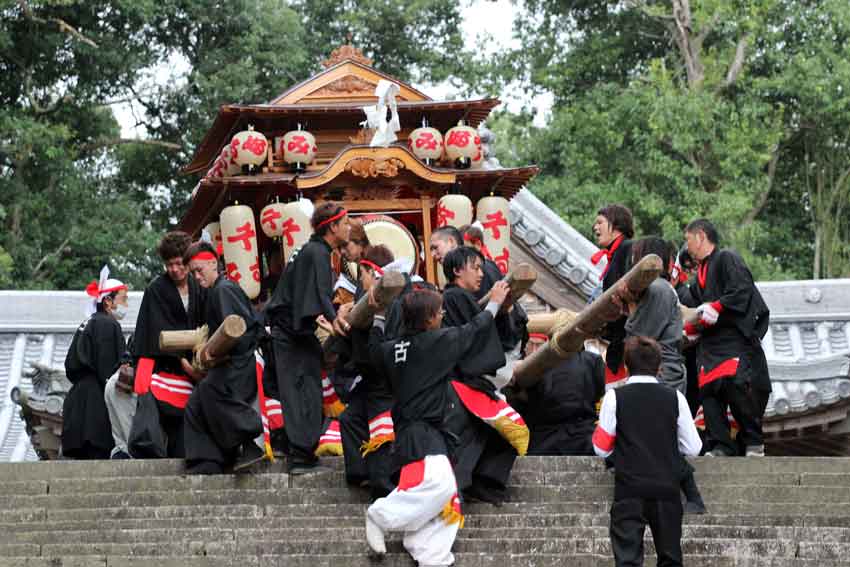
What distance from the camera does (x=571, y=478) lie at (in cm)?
1004

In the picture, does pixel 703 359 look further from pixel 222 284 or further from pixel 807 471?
pixel 222 284

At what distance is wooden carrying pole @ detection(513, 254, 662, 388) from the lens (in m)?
9.81

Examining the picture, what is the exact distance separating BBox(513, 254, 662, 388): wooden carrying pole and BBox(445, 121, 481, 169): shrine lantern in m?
5.81

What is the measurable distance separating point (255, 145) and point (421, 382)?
293 inches

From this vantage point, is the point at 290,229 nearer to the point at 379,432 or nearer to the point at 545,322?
the point at 545,322

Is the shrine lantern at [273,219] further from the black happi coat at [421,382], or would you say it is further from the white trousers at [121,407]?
the black happi coat at [421,382]

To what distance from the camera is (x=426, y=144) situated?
16.6 metres

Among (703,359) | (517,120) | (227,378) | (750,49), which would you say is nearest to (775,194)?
(750,49)

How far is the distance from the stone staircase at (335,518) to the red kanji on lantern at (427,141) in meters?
6.55

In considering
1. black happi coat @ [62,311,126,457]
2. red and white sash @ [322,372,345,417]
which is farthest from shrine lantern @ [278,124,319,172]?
red and white sash @ [322,372,345,417]

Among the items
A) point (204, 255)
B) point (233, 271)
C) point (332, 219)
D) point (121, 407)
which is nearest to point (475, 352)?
point (332, 219)

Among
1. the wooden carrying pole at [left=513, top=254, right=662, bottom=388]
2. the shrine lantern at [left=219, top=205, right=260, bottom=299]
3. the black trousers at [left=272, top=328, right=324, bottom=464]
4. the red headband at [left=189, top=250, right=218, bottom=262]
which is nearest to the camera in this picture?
the wooden carrying pole at [left=513, top=254, right=662, bottom=388]

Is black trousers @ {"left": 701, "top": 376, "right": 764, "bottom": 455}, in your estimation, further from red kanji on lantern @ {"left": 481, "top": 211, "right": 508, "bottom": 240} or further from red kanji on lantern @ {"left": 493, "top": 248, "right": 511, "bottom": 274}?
red kanji on lantern @ {"left": 481, "top": 211, "right": 508, "bottom": 240}

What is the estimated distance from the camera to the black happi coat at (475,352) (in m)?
9.73
